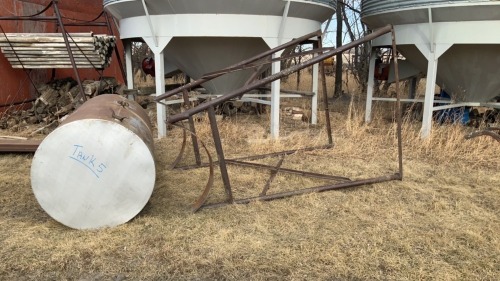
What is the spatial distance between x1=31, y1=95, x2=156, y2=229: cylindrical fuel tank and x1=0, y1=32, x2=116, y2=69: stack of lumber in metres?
4.27

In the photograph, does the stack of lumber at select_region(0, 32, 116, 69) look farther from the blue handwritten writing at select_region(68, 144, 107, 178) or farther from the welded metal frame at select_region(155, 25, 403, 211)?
the blue handwritten writing at select_region(68, 144, 107, 178)

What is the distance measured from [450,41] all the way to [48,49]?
6354 millimetres

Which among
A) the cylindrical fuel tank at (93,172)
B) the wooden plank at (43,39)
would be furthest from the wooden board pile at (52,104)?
the cylindrical fuel tank at (93,172)

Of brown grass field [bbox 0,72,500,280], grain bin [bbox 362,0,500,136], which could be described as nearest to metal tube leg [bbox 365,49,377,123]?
grain bin [bbox 362,0,500,136]

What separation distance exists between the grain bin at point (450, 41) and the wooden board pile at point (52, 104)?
5.05 m

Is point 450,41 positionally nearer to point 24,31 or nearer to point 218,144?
point 218,144

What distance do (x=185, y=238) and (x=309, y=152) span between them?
286 centimetres

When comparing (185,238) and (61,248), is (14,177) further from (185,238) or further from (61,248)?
(185,238)

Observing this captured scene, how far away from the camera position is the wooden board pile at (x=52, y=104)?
6.91 meters

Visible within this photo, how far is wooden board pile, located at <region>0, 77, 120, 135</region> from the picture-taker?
6906 mm

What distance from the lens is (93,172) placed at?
3076mm

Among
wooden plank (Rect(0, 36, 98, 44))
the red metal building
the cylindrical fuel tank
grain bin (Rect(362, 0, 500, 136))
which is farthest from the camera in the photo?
the red metal building

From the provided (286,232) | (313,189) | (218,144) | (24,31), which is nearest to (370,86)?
(313,189)

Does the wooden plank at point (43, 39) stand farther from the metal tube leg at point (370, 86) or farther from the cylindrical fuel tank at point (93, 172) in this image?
the metal tube leg at point (370, 86)
